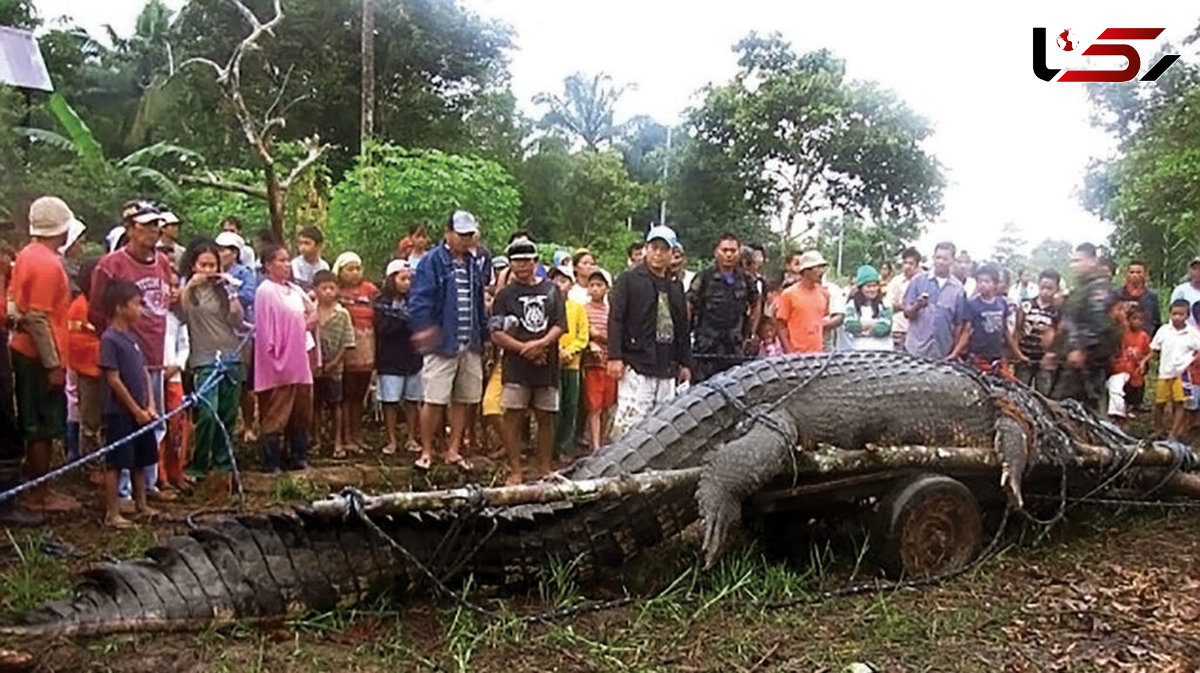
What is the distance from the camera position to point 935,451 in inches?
176

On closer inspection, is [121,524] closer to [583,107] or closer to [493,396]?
[493,396]

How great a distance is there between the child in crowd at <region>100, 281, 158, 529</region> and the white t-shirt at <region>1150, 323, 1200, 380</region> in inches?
284

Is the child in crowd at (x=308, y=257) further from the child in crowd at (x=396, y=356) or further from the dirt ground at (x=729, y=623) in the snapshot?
the dirt ground at (x=729, y=623)

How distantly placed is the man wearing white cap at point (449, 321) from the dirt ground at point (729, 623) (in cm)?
180

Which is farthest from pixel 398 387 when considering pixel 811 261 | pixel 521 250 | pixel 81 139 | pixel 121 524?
pixel 81 139

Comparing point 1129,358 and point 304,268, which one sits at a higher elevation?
point 304,268

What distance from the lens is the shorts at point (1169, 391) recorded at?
8305 mm

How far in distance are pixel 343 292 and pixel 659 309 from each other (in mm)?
2218

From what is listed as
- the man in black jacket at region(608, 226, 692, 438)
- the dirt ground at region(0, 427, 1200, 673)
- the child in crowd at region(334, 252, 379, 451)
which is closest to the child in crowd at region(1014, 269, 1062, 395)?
the man in black jacket at region(608, 226, 692, 438)

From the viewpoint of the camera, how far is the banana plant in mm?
16672

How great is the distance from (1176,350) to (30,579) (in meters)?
7.85

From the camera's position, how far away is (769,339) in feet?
25.7

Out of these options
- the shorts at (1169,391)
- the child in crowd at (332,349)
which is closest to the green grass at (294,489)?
the child in crowd at (332,349)

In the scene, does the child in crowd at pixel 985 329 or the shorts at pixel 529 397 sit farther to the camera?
the child in crowd at pixel 985 329
